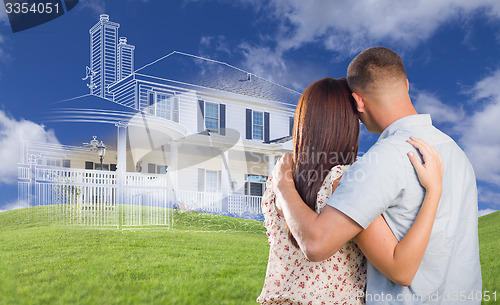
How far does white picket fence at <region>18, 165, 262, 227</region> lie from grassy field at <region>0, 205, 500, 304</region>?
0.47 meters

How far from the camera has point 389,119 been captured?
58.6 inches

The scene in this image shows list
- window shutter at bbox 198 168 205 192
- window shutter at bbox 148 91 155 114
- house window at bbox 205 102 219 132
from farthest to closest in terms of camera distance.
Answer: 1. house window at bbox 205 102 219 132
2. window shutter at bbox 198 168 205 192
3. window shutter at bbox 148 91 155 114

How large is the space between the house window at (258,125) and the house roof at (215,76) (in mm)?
582

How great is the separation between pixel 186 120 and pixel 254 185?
309 cm

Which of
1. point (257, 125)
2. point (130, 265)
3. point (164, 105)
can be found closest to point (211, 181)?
point (257, 125)

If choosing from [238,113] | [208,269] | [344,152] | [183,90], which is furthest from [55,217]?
[344,152]

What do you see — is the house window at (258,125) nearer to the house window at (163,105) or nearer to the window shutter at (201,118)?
the window shutter at (201,118)

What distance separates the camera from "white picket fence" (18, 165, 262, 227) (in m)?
8.70

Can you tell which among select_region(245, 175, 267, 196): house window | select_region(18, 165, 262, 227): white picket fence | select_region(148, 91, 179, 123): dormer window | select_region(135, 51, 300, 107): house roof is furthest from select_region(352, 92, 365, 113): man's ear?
select_region(245, 175, 267, 196): house window

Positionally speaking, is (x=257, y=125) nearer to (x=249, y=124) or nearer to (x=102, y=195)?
(x=249, y=124)

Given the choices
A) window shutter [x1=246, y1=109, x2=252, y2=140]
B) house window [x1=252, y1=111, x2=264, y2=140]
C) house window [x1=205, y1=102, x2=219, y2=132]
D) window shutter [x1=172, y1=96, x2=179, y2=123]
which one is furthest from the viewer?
house window [x1=252, y1=111, x2=264, y2=140]

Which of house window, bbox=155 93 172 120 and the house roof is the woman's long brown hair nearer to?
house window, bbox=155 93 172 120

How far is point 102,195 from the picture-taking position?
9.27m

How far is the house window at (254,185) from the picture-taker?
1383cm
